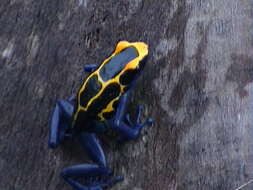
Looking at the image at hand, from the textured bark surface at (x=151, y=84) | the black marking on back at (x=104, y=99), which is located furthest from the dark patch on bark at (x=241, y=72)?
the black marking on back at (x=104, y=99)

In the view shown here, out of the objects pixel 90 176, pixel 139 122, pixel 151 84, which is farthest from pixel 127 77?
Answer: pixel 90 176

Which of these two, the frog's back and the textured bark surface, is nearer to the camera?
the textured bark surface

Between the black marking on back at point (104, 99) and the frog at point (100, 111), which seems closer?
the frog at point (100, 111)

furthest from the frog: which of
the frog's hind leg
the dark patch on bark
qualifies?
the dark patch on bark

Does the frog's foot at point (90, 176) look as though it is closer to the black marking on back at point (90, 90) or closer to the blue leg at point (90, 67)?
Answer: the black marking on back at point (90, 90)

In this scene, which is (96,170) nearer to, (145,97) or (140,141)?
(140,141)

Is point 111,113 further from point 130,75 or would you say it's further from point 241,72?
point 241,72

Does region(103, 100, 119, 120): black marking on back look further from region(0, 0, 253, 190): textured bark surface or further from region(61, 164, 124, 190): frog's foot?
region(61, 164, 124, 190): frog's foot

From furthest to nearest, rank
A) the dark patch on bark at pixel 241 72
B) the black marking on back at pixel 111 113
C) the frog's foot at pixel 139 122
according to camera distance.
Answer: the black marking on back at pixel 111 113, the dark patch on bark at pixel 241 72, the frog's foot at pixel 139 122
